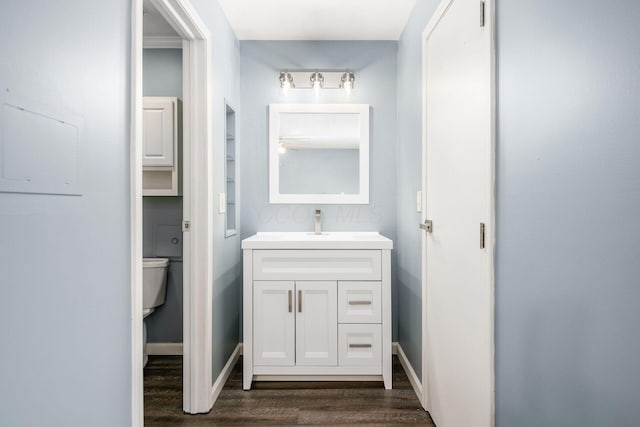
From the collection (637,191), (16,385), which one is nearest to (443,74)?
(637,191)

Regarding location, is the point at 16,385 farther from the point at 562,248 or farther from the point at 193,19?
the point at 193,19

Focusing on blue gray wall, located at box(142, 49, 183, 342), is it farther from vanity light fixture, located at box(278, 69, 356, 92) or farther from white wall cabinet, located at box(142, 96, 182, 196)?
vanity light fixture, located at box(278, 69, 356, 92)

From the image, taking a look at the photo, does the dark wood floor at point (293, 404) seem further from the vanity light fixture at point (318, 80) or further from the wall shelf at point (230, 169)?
the vanity light fixture at point (318, 80)

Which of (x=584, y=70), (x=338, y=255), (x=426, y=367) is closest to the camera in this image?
(x=584, y=70)

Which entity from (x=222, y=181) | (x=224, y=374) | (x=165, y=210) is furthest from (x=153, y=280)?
(x=222, y=181)

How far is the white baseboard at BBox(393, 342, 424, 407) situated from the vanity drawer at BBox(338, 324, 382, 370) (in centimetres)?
23

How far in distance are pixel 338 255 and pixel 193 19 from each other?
1.49m

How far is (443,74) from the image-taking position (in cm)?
188

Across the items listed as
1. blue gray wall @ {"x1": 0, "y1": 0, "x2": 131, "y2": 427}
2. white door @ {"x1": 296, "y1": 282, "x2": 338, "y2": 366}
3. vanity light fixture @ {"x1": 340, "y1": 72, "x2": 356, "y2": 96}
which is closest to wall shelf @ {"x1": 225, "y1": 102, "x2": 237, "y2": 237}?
white door @ {"x1": 296, "y1": 282, "x2": 338, "y2": 366}

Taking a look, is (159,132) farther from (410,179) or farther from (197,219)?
(410,179)

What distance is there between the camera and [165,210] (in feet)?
9.68

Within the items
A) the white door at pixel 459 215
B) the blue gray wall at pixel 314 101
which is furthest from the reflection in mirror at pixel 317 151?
the white door at pixel 459 215

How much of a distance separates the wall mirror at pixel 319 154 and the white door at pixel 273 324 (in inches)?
32.2

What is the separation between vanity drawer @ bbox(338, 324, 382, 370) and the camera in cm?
245
